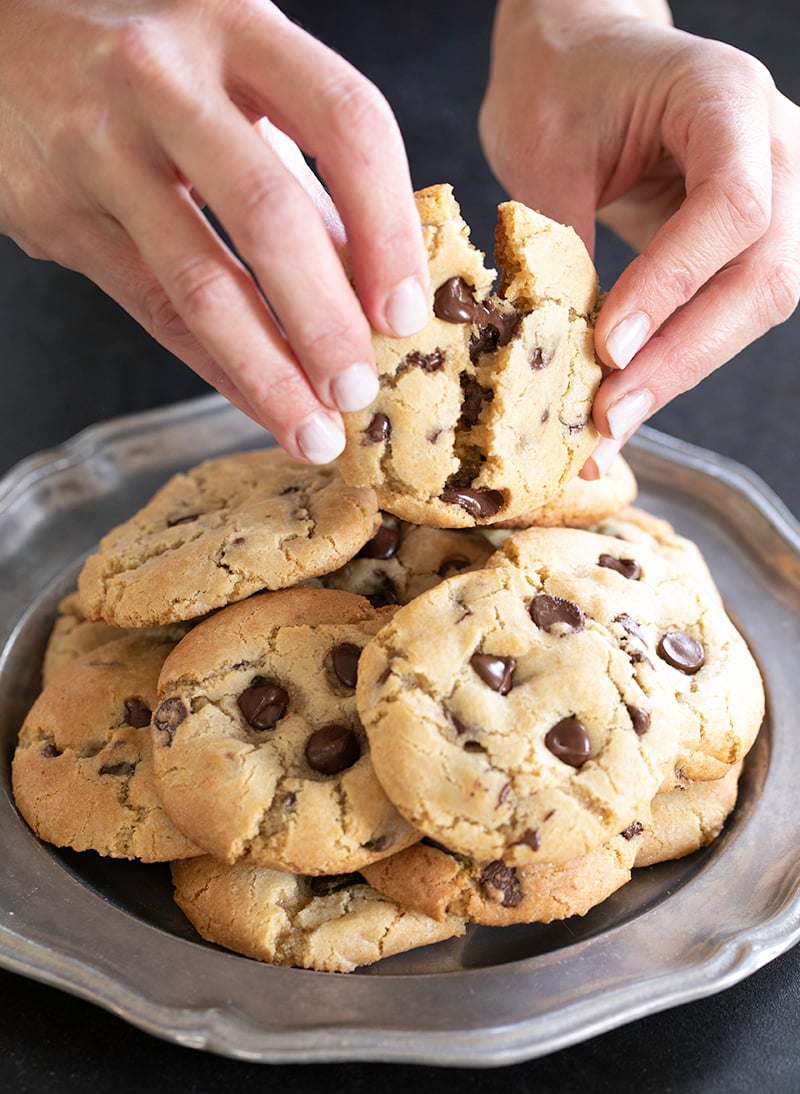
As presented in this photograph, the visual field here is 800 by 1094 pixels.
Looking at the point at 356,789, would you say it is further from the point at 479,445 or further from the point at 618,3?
the point at 618,3

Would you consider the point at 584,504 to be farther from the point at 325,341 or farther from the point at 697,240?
the point at 325,341

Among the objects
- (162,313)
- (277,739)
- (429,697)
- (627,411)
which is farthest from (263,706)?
(627,411)

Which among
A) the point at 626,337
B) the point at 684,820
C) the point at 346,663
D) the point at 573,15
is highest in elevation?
the point at 573,15

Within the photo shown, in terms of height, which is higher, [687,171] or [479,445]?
[687,171]

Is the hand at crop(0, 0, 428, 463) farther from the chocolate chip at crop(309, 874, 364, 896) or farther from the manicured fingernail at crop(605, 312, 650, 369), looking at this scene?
the chocolate chip at crop(309, 874, 364, 896)

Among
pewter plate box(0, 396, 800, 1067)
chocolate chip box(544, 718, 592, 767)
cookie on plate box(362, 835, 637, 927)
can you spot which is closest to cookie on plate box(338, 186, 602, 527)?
chocolate chip box(544, 718, 592, 767)

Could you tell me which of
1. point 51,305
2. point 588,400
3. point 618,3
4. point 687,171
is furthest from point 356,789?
point 51,305
